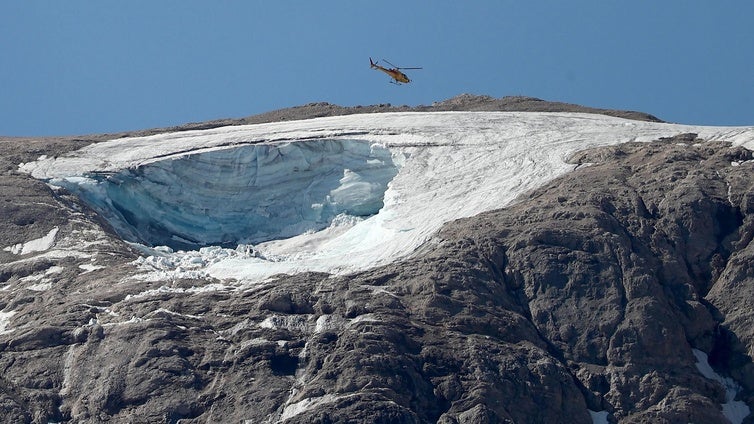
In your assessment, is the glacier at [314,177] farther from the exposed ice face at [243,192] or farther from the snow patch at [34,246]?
the snow patch at [34,246]

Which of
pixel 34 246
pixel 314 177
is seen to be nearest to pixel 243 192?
pixel 314 177

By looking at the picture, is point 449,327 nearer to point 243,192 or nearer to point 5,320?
point 5,320

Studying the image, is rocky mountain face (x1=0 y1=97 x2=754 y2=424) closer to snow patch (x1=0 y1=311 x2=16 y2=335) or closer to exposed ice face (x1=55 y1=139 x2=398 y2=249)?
snow patch (x1=0 y1=311 x2=16 y2=335)

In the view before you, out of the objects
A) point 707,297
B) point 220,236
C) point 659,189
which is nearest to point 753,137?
point 659,189

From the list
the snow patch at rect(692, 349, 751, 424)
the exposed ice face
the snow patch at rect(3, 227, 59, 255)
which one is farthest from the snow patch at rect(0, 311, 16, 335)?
the snow patch at rect(692, 349, 751, 424)

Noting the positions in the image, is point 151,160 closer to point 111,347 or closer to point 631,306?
point 111,347

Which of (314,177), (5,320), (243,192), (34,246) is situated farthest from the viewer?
(314,177)
